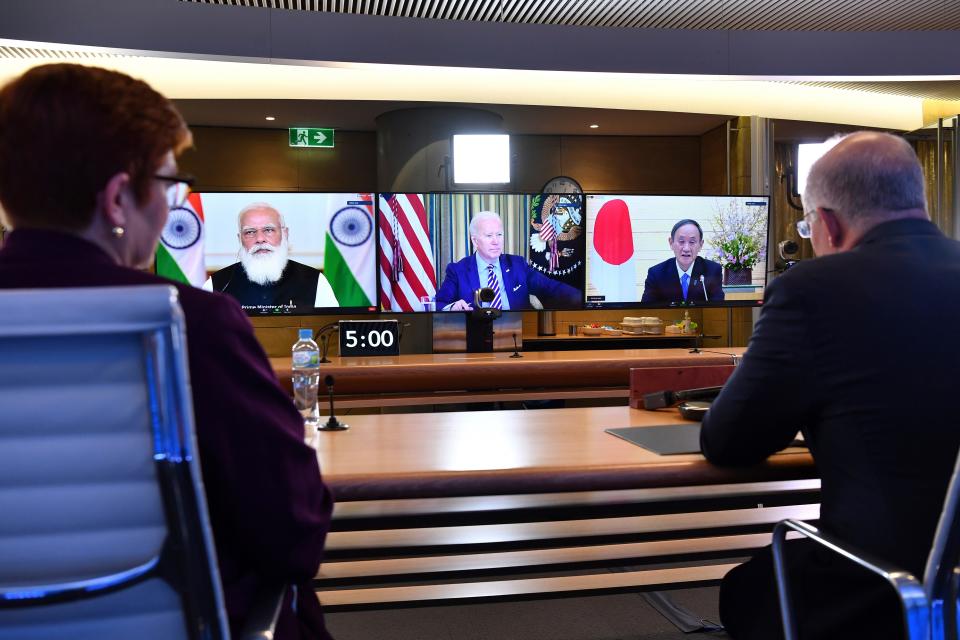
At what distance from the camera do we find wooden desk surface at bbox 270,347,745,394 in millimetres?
3412

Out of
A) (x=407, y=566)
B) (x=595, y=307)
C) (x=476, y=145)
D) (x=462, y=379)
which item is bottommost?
(x=407, y=566)

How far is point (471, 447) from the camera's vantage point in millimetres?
1750

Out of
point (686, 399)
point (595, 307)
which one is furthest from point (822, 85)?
point (686, 399)

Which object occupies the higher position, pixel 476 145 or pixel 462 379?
pixel 476 145

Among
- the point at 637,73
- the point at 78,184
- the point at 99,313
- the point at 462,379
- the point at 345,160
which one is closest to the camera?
the point at 99,313

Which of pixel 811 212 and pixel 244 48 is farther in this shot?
pixel 244 48

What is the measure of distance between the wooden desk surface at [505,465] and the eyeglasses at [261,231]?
6.73ft

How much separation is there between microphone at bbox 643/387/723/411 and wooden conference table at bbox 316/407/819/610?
0.04 m

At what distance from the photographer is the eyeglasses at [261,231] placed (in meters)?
3.77

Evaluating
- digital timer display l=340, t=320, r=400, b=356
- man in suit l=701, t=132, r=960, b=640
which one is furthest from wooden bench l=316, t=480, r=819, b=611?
digital timer display l=340, t=320, r=400, b=356

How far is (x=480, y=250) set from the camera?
405cm

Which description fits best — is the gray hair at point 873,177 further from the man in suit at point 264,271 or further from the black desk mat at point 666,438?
the man in suit at point 264,271

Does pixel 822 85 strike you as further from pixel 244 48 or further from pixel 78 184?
pixel 78 184

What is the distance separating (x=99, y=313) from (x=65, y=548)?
10.2 inches
